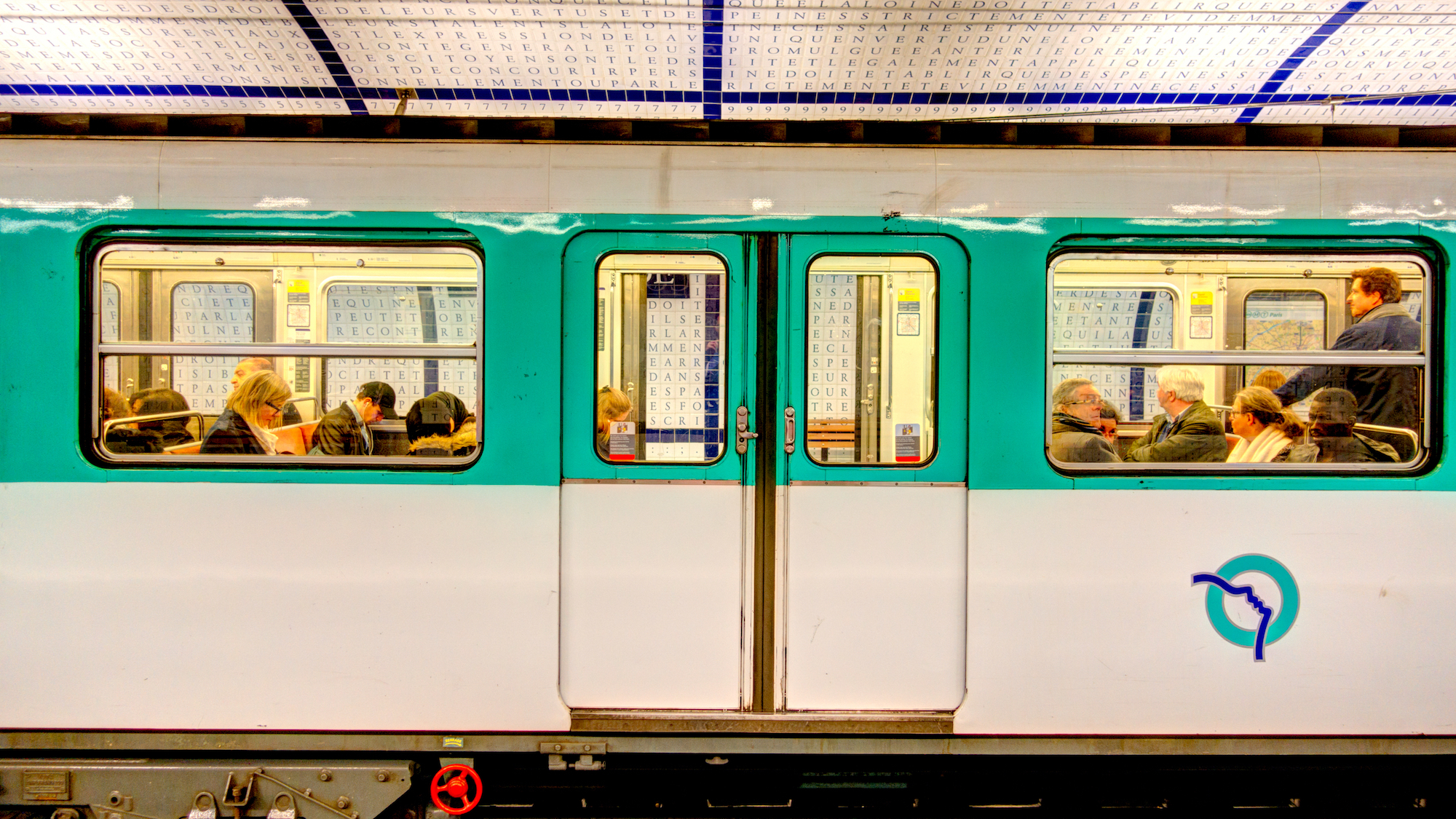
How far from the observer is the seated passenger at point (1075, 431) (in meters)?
2.97

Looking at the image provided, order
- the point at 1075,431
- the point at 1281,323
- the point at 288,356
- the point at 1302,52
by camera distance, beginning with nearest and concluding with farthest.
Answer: the point at 1302,52 → the point at 288,356 → the point at 1075,431 → the point at 1281,323

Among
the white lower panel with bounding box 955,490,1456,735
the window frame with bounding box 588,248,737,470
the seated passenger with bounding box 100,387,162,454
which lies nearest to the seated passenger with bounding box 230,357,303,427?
the seated passenger with bounding box 100,387,162,454

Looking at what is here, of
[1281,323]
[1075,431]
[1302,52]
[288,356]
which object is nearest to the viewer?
[1302,52]

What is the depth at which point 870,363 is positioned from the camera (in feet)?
9.74

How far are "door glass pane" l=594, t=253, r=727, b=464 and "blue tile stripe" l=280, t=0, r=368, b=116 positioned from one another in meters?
1.18

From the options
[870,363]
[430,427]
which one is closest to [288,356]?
[430,427]

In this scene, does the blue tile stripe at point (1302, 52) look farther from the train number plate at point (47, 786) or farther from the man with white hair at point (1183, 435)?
the train number plate at point (47, 786)

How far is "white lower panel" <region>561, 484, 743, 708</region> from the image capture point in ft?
9.62

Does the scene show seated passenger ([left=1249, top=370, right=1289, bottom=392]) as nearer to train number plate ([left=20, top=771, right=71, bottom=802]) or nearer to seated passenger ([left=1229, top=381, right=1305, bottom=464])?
seated passenger ([left=1229, top=381, right=1305, bottom=464])

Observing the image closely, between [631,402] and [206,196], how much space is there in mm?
1780

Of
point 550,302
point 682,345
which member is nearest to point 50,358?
point 550,302

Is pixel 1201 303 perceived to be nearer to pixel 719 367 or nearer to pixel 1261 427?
pixel 1261 427

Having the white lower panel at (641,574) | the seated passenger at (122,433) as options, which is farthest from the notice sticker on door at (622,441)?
the seated passenger at (122,433)

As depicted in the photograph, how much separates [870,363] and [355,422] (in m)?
2.02
